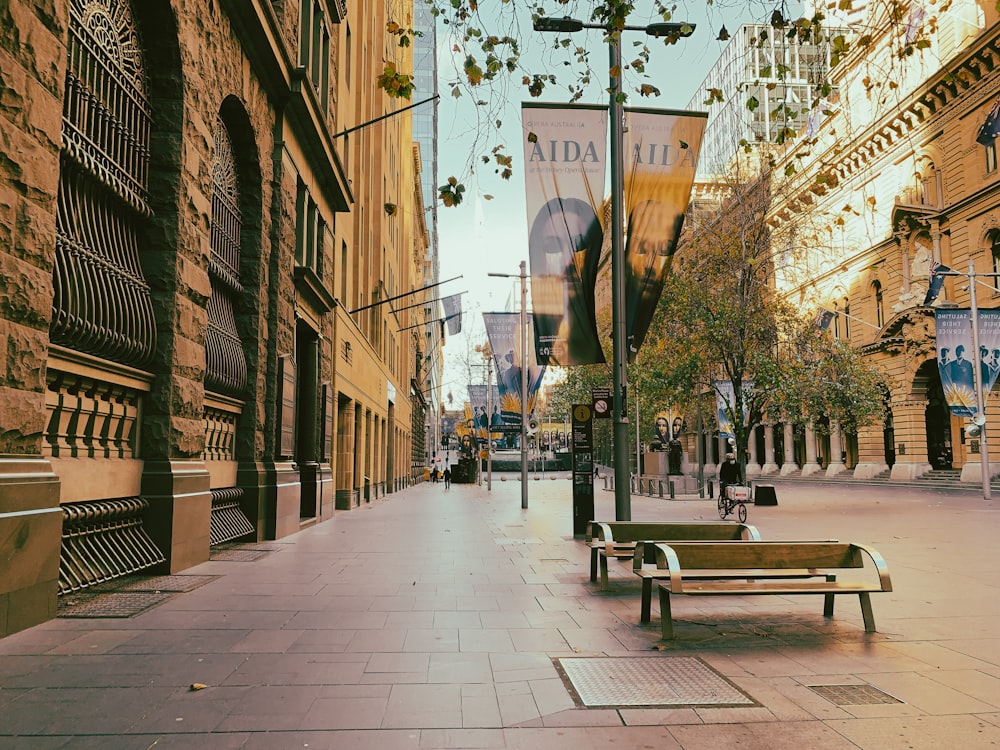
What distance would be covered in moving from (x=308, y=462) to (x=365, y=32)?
1701 centimetres

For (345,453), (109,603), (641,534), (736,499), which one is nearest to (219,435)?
(109,603)

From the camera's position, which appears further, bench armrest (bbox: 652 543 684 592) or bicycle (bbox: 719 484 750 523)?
bicycle (bbox: 719 484 750 523)

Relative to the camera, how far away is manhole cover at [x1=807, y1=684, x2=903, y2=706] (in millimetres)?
4483

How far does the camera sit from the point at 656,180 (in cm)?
1152

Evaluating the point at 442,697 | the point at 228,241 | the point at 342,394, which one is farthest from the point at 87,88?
the point at 342,394

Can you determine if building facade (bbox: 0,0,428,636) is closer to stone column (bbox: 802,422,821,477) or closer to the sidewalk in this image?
the sidewalk

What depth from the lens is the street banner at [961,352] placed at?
25.1 meters

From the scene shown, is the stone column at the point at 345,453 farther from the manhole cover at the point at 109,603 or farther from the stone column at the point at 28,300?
the stone column at the point at 28,300

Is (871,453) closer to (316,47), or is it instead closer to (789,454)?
(789,454)

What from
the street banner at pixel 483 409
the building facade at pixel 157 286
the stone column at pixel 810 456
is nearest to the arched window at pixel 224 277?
the building facade at pixel 157 286

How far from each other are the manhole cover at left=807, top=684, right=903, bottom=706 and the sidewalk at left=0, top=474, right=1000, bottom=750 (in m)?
0.02

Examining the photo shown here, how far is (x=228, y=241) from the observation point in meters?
12.2

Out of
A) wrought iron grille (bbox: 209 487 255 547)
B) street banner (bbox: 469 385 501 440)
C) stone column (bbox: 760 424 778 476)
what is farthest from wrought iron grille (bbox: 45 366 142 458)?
stone column (bbox: 760 424 778 476)

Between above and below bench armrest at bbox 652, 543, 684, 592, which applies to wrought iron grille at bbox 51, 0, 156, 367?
above
